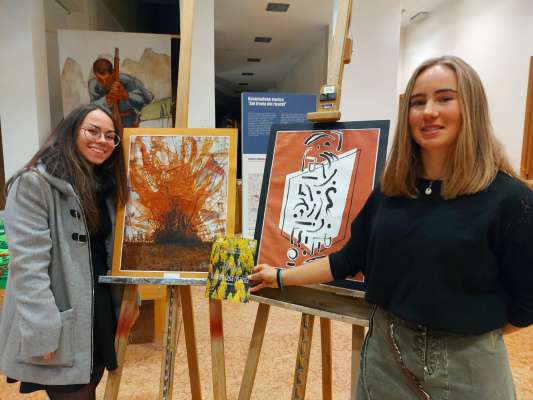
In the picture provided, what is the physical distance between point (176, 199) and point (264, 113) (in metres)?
1.35

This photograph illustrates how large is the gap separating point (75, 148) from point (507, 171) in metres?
1.22

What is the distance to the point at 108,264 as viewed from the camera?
1362 millimetres

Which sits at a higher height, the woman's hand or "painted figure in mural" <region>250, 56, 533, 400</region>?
"painted figure in mural" <region>250, 56, 533, 400</region>

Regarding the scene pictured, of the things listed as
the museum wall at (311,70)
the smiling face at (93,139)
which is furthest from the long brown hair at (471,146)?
the museum wall at (311,70)

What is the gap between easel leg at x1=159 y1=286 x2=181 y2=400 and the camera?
1.35m

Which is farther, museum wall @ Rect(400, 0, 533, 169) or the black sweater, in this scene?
museum wall @ Rect(400, 0, 533, 169)

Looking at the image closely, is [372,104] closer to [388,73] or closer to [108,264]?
[388,73]

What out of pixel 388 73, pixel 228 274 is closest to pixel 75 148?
pixel 228 274

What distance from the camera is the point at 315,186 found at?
1.28 meters

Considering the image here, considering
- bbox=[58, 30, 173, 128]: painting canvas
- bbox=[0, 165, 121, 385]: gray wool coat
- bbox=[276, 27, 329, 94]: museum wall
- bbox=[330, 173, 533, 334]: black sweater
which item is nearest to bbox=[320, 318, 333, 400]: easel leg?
bbox=[330, 173, 533, 334]: black sweater

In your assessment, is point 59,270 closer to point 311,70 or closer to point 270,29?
point 270,29

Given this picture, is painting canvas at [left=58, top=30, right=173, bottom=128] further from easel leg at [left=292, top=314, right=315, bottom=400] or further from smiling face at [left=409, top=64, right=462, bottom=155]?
smiling face at [left=409, top=64, right=462, bottom=155]

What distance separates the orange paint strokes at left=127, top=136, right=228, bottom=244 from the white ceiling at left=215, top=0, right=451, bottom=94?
12.3ft

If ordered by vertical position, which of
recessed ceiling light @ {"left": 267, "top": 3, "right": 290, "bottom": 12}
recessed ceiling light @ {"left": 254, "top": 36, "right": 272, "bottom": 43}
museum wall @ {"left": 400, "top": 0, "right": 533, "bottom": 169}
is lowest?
museum wall @ {"left": 400, "top": 0, "right": 533, "bottom": 169}
